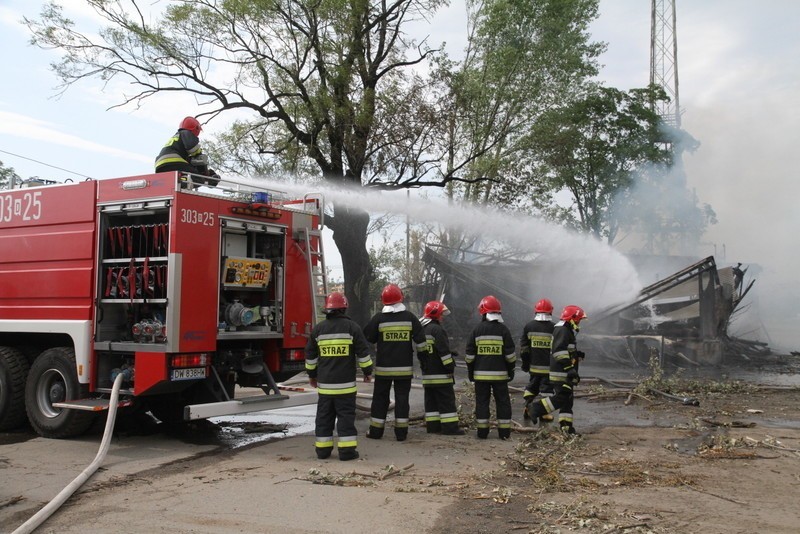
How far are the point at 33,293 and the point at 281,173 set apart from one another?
10.7 metres

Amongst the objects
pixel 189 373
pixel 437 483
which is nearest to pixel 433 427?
pixel 437 483

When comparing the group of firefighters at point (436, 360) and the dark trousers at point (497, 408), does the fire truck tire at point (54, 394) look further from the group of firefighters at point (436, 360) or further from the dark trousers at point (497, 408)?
the dark trousers at point (497, 408)

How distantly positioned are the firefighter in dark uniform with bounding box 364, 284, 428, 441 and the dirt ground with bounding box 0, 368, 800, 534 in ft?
0.81

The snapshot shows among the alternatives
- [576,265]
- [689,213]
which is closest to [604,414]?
[576,265]

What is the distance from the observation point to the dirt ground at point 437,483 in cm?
467

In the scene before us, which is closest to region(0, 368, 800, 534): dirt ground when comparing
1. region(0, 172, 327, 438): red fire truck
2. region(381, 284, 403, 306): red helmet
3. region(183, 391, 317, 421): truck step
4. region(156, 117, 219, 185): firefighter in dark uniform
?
region(183, 391, 317, 421): truck step

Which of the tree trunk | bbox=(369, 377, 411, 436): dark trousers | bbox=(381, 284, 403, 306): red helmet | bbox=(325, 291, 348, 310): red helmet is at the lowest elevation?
bbox=(369, 377, 411, 436): dark trousers

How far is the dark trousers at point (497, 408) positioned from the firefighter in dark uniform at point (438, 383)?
1.18ft

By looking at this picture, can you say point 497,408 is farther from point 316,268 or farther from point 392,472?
point 316,268

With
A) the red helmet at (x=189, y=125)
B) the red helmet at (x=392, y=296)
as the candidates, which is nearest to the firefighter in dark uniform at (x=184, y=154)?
the red helmet at (x=189, y=125)

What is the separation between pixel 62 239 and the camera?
7.79 m

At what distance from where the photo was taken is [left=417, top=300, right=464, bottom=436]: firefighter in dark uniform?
8.00 meters

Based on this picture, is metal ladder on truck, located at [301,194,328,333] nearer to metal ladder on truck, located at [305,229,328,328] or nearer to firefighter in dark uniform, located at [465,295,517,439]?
metal ladder on truck, located at [305,229,328,328]

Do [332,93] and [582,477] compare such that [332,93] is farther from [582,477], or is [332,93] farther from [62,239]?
[582,477]
